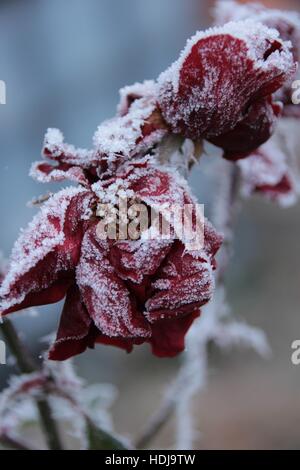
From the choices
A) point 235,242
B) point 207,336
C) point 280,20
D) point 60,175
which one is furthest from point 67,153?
point 235,242

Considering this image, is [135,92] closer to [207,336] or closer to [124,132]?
[124,132]

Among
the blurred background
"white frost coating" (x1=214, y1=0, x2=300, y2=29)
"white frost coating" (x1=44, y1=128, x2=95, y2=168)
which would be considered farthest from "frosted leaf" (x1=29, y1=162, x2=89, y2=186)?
the blurred background

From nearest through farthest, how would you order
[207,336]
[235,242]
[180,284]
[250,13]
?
[180,284], [250,13], [207,336], [235,242]

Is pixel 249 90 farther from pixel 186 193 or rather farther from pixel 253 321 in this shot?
pixel 253 321

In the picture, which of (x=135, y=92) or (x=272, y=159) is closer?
(x=135, y=92)

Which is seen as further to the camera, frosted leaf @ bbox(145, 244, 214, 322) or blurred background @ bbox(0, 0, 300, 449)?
blurred background @ bbox(0, 0, 300, 449)

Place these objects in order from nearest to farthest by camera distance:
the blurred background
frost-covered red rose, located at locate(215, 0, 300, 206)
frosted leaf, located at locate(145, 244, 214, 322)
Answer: frosted leaf, located at locate(145, 244, 214, 322), frost-covered red rose, located at locate(215, 0, 300, 206), the blurred background

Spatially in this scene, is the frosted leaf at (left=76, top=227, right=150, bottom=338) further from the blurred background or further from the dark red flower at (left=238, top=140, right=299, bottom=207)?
the blurred background
